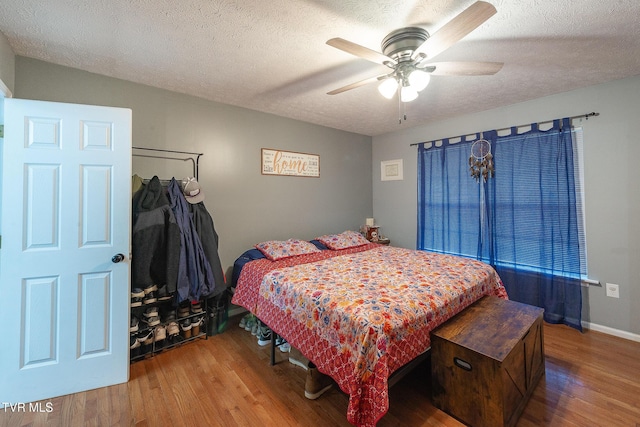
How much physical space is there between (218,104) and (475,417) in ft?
11.4

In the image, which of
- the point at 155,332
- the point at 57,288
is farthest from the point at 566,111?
the point at 57,288

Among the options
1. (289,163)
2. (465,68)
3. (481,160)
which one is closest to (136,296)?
(289,163)

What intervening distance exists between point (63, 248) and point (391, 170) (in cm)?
397

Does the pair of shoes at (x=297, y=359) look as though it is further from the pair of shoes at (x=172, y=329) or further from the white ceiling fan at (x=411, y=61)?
the white ceiling fan at (x=411, y=61)

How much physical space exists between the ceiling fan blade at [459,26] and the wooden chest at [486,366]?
1697 mm

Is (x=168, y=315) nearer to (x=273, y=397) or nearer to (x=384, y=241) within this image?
(x=273, y=397)

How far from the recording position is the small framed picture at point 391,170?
13.8 ft

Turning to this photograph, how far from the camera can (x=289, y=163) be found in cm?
358

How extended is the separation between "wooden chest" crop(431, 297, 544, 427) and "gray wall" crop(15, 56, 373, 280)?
91.1 inches

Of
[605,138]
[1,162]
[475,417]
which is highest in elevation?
[605,138]

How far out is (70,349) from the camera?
1802 mm

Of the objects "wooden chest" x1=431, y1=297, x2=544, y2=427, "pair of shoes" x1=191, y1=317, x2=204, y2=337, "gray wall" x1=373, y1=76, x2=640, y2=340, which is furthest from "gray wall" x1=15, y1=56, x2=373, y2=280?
"gray wall" x1=373, y1=76, x2=640, y2=340

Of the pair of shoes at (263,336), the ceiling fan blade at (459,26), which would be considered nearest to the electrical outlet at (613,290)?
the ceiling fan blade at (459,26)

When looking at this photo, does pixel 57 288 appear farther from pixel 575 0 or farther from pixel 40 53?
pixel 575 0
